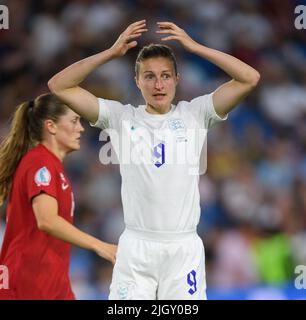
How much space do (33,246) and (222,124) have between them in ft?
11.6

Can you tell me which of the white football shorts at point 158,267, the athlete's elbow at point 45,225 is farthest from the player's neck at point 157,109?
the athlete's elbow at point 45,225

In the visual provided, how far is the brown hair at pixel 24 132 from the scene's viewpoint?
4500 mm

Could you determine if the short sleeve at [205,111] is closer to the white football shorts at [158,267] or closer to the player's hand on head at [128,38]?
the player's hand on head at [128,38]

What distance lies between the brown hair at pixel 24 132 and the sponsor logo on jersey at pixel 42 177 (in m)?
0.25

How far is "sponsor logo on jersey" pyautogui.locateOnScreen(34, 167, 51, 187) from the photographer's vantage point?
4246mm

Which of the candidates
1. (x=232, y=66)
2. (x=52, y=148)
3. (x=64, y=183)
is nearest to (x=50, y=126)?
(x=52, y=148)

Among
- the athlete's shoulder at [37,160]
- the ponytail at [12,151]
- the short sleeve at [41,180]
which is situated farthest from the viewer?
the ponytail at [12,151]

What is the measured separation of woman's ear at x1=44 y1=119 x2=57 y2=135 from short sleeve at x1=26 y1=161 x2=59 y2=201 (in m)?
0.25

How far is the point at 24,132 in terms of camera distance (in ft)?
14.9

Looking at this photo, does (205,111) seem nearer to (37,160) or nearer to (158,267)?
(158,267)

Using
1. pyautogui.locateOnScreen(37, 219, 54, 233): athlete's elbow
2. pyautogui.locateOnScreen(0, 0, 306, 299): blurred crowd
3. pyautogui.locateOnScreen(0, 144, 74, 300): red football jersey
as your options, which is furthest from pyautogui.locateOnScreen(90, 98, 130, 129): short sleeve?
pyautogui.locateOnScreen(0, 0, 306, 299): blurred crowd

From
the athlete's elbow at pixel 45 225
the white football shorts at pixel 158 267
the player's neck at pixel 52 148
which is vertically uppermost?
the player's neck at pixel 52 148
